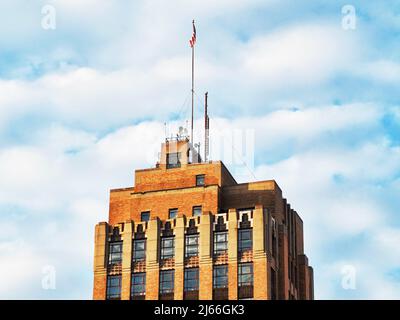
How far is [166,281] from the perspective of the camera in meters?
102

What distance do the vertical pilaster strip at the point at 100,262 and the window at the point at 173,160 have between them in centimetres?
1004

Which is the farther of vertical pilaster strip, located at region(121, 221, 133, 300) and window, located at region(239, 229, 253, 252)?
vertical pilaster strip, located at region(121, 221, 133, 300)

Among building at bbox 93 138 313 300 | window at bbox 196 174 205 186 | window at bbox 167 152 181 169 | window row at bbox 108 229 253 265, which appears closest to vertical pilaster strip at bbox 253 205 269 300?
building at bbox 93 138 313 300

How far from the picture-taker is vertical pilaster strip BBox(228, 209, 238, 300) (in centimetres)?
9871

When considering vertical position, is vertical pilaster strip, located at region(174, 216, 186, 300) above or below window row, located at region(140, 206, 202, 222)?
below

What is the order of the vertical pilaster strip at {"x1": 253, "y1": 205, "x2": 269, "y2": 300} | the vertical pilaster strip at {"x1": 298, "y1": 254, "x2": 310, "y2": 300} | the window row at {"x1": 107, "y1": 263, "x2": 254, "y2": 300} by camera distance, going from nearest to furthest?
the vertical pilaster strip at {"x1": 253, "y1": 205, "x2": 269, "y2": 300} → the window row at {"x1": 107, "y1": 263, "x2": 254, "y2": 300} → the vertical pilaster strip at {"x1": 298, "y1": 254, "x2": 310, "y2": 300}

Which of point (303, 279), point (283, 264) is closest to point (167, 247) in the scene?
point (283, 264)

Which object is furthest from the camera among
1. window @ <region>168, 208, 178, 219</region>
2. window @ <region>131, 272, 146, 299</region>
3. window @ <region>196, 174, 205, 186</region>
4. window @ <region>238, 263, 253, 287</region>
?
window @ <region>196, 174, 205, 186</region>

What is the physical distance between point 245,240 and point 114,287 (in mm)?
14360

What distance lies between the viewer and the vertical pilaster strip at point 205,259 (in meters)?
99.7

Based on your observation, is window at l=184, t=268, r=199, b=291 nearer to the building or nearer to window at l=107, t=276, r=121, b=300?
the building

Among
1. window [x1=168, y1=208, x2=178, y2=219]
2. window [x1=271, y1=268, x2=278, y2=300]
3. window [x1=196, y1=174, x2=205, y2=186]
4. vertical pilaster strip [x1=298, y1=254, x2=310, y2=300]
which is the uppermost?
window [x1=196, y1=174, x2=205, y2=186]

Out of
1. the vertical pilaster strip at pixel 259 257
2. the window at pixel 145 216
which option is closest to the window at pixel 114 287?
the window at pixel 145 216
